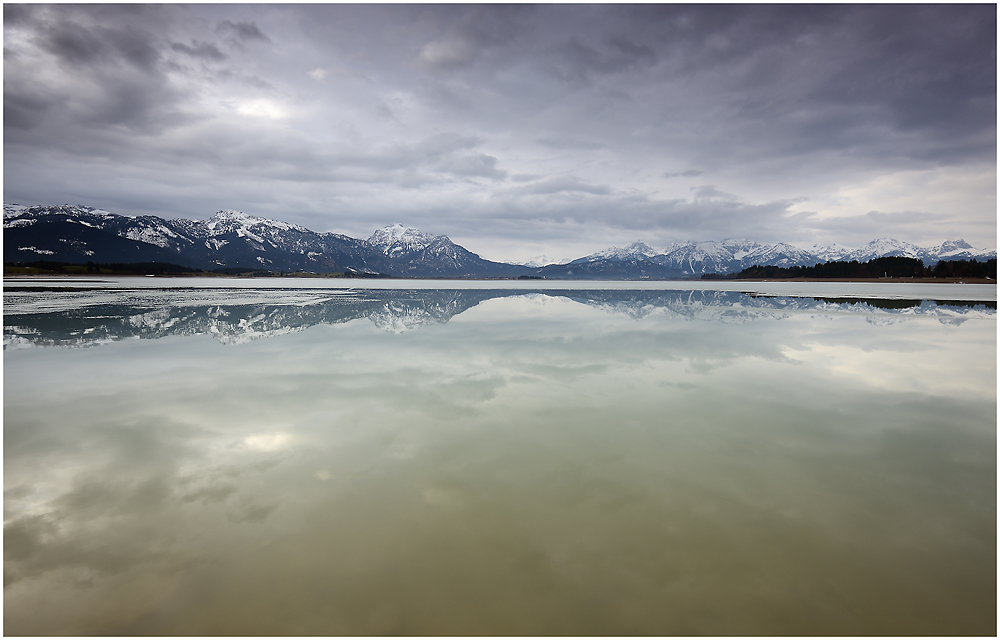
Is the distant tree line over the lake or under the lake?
over

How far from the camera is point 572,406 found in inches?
441

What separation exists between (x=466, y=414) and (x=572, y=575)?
5726mm

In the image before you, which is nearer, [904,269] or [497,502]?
[497,502]

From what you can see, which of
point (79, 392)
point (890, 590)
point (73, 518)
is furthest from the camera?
point (79, 392)

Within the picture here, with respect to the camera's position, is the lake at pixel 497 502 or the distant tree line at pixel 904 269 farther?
the distant tree line at pixel 904 269

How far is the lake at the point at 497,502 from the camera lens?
4.65 meters

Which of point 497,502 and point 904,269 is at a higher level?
point 904,269

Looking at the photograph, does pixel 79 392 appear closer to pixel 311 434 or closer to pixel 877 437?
pixel 311 434

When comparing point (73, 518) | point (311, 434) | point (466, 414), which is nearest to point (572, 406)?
point (466, 414)

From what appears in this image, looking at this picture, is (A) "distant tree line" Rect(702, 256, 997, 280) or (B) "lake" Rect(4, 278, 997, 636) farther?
(A) "distant tree line" Rect(702, 256, 997, 280)

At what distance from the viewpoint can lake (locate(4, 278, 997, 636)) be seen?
15.3 feet

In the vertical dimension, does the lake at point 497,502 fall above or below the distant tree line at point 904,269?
below

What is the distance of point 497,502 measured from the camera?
657 cm

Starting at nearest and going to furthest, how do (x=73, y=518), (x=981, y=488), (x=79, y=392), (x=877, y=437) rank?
(x=73, y=518)
(x=981, y=488)
(x=877, y=437)
(x=79, y=392)
